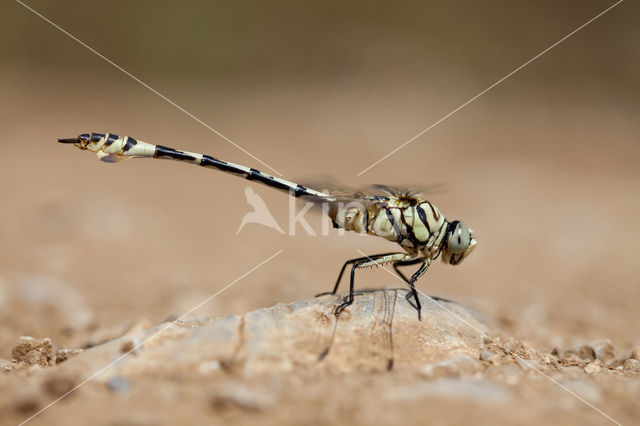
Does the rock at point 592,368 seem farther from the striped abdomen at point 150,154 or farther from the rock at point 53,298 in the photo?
the rock at point 53,298

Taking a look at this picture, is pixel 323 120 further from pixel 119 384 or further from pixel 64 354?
pixel 119 384

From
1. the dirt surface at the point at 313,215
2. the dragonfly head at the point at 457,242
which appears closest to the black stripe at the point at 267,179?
the dirt surface at the point at 313,215

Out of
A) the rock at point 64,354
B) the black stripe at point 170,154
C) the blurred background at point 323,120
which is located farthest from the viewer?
the blurred background at point 323,120

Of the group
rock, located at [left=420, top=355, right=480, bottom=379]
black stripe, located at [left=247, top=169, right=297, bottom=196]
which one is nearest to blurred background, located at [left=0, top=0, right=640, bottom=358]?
black stripe, located at [left=247, top=169, right=297, bottom=196]

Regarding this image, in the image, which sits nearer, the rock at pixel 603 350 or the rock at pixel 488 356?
the rock at pixel 488 356

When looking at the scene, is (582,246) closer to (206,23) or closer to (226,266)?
(226,266)

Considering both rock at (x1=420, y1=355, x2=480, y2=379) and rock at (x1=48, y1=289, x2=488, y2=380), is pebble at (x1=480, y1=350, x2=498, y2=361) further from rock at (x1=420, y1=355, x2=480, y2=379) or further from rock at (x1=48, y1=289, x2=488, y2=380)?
rock at (x1=420, y1=355, x2=480, y2=379)

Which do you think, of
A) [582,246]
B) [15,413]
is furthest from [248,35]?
[15,413]
